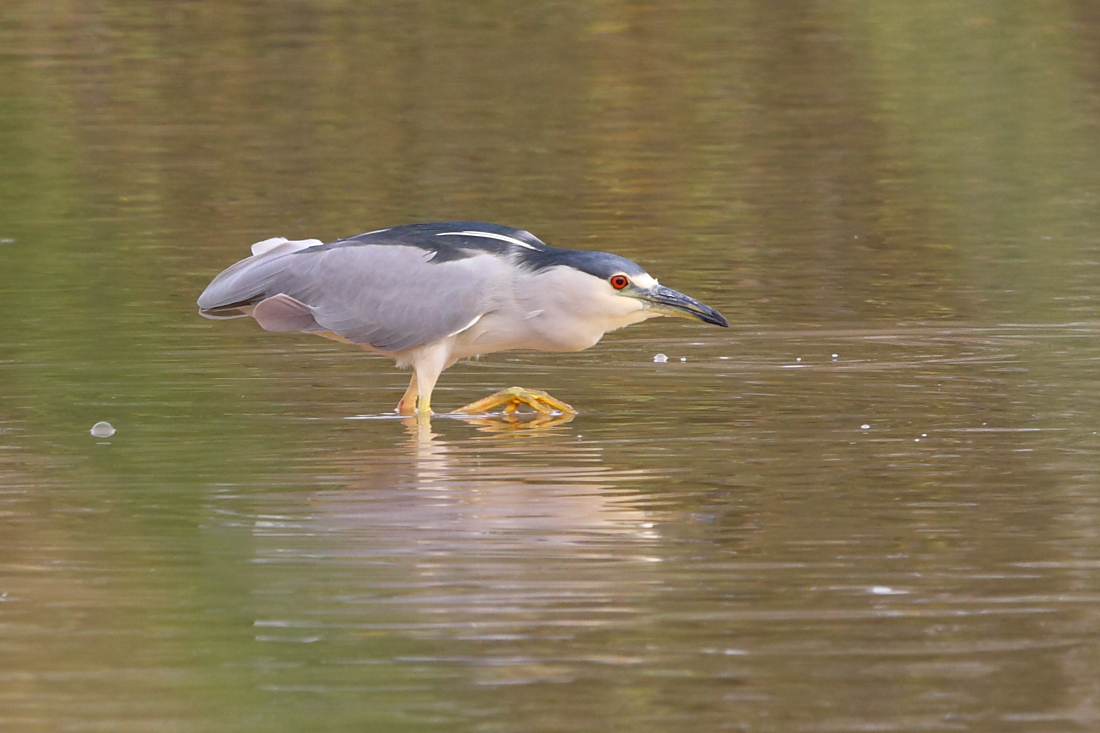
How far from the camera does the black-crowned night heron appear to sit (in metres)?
9.55

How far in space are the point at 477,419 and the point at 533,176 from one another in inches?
335

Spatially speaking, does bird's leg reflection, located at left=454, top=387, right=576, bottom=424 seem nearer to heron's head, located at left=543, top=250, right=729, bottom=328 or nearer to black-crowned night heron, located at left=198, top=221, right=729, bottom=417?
black-crowned night heron, located at left=198, top=221, right=729, bottom=417

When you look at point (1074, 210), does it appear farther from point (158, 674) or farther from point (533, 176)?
point (158, 674)

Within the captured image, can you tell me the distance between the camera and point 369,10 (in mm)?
28812

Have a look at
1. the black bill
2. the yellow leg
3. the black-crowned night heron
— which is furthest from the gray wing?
the black bill

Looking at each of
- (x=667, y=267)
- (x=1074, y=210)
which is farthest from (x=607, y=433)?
(x=1074, y=210)

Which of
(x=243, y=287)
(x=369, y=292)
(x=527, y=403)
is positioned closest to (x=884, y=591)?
(x=527, y=403)

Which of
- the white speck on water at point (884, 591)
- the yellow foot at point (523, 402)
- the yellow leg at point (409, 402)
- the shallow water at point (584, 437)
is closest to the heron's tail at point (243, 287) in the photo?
the shallow water at point (584, 437)

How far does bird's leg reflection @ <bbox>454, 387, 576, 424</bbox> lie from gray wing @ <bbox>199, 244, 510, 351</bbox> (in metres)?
0.50

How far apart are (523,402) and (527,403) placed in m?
0.03

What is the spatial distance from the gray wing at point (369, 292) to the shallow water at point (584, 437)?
0.46 m

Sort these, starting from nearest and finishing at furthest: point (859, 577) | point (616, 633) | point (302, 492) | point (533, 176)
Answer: point (616, 633) < point (859, 577) < point (302, 492) < point (533, 176)

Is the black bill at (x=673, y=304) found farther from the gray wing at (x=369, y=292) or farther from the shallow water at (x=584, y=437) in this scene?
the gray wing at (x=369, y=292)

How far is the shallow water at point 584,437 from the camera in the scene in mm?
5758
